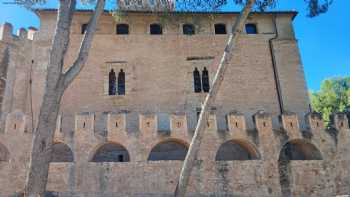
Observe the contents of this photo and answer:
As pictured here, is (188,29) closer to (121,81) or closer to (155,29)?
(155,29)

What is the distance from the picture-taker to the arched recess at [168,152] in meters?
14.5

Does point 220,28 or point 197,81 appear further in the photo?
point 220,28

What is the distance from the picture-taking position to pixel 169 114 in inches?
Answer: 608

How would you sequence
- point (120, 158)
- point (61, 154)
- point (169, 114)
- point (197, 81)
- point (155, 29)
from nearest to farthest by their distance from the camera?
point (61, 154)
point (120, 158)
point (169, 114)
point (197, 81)
point (155, 29)

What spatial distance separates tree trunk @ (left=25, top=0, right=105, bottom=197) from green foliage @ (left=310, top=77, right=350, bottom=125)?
2067cm

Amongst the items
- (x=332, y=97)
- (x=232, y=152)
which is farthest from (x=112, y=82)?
(x=332, y=97)

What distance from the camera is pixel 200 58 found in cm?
1700

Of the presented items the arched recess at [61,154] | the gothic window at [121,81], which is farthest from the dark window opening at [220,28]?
the arched recess at [61,154]

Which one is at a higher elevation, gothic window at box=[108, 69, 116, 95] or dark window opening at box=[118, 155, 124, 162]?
gothic window at box=[108, 69, 116, 95]

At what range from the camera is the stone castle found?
37.9 ft

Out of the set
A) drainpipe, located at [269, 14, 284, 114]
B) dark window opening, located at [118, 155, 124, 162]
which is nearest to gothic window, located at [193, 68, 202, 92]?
drainpipe, located at [269, 14, 284, 114]

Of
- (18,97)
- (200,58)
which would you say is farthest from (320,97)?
(18,97)

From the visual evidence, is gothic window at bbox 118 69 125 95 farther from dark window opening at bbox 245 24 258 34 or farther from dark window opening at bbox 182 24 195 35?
dark window opening at bbox 245 24 258 34

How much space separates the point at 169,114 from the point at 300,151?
6.15 metres
